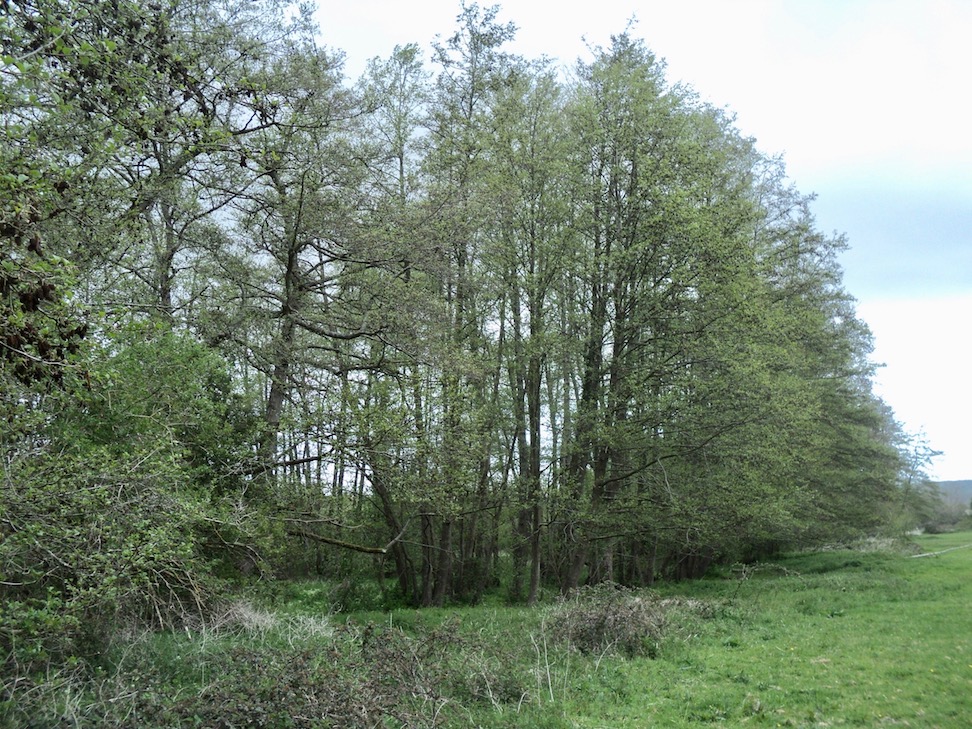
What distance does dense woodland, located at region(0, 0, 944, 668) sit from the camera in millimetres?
6480

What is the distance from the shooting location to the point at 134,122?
18.5 feet

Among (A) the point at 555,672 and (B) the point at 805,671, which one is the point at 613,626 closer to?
(A) the point at 555,672

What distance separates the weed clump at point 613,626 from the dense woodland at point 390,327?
3.39 metres

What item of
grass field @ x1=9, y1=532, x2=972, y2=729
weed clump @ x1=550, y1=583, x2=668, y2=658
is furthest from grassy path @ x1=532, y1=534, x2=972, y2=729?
weed clump @ x1=550, y1=583, x2=668, y2=658

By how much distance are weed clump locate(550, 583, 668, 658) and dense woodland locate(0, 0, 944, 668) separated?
3.39 metres

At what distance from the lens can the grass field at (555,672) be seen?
6.53 meters

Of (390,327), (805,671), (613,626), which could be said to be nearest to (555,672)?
(613,626)

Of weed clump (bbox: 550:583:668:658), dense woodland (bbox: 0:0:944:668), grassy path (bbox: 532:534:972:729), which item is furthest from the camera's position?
weed clump (bbox: 550:583:668:658)

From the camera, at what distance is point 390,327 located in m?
13.7

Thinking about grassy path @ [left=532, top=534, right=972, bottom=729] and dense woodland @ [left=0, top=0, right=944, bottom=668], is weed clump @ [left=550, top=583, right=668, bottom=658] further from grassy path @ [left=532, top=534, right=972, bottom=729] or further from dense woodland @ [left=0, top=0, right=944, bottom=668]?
dense woodland @ [left=0, top=0, right=944, bottom=668]

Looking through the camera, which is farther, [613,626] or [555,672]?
[613,626]

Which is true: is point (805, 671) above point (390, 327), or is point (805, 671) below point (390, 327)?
below

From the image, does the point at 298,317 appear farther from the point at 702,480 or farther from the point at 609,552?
the point at 609,552

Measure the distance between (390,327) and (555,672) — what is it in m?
6.71
